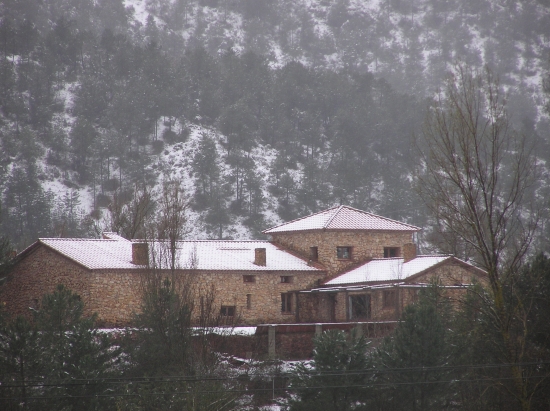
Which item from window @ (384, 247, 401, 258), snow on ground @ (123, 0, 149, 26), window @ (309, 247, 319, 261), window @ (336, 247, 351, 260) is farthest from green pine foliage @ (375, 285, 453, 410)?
snow on ground @ (123, 0, 149, 26)

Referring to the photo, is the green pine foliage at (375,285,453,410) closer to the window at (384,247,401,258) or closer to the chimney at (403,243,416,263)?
the chimney at (403,243,416,263)

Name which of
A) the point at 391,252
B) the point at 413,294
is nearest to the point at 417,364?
the point at 413,294

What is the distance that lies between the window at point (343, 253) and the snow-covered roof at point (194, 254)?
5.91ft

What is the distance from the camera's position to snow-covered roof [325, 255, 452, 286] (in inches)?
1396

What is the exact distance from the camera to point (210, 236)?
77.9 m

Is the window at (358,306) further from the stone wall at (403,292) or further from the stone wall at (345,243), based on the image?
the stone wall at (345,243)

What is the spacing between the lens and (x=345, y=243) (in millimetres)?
40469

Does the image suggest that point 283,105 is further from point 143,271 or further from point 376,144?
point 143,271

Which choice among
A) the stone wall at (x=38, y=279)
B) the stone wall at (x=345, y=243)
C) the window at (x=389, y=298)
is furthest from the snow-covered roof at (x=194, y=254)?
the window at (x=389, y=298)

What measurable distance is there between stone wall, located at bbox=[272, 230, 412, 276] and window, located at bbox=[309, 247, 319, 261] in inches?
5.3

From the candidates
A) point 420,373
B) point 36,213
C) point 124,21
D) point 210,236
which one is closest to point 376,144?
point 210,236

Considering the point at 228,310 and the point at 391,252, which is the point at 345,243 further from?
the point at 228,310

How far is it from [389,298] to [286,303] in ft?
18.4

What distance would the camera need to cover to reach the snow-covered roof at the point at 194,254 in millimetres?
35125
